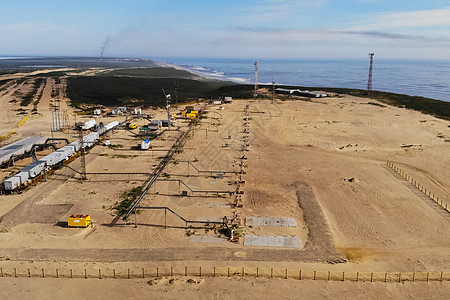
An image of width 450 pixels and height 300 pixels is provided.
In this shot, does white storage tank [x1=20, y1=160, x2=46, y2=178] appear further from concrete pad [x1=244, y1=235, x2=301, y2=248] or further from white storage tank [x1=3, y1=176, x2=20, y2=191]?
concrete pad [x1=244, y1=235, x2=301, y2=248]

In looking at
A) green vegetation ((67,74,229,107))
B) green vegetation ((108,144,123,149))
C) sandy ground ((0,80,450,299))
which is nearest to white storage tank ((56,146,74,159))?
sandy ground ((0,80,450,299))

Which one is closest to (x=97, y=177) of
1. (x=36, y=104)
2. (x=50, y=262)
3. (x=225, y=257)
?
(x=50, y=262)

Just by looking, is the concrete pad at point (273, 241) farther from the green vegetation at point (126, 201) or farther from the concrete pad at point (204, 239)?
the green vegetation at point (126, 201)

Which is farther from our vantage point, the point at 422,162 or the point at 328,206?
the point at 422,162

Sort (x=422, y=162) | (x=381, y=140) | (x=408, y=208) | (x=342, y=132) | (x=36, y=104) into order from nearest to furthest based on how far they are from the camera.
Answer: (x=408, y=208)
(x=422, y=162)
(x=381, y=140)
(x=342, y=132)
(x=36, y=104)

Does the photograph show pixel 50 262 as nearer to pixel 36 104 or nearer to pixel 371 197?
pixel 371 197

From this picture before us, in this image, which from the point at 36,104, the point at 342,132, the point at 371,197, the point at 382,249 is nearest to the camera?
the point at 382,249
